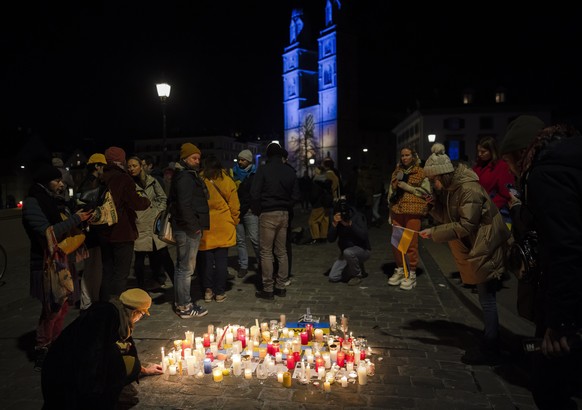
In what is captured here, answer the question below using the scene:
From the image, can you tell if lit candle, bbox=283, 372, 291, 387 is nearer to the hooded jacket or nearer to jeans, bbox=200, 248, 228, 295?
the hooded jacket

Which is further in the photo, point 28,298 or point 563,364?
point 28,298

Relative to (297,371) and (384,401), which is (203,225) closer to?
(297,371)

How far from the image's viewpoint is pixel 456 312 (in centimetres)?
643

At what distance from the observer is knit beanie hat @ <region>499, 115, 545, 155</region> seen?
9.18 feet

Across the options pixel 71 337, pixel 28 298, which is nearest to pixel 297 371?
pixel 71 337

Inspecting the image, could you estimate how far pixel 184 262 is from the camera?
6305mm

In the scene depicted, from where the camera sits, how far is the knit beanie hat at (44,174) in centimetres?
465

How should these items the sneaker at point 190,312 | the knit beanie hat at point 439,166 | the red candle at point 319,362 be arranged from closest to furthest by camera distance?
the red candle at point 319,362
the knit beanie hat at point 439,166
the sneaker at point 190,312

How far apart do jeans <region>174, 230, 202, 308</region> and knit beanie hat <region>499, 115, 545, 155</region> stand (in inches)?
176

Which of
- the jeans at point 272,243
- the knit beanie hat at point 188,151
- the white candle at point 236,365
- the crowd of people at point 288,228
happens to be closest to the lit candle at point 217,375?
the white candle at point 236,365

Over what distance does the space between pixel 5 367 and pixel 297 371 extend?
313 cm

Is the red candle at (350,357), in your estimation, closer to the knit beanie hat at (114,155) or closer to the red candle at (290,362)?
the red candle at (290,362)

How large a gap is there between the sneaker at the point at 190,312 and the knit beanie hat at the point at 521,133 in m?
4.79

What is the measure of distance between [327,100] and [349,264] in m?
79.4
